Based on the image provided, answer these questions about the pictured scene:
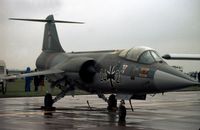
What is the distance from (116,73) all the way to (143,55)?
1212 millimetres

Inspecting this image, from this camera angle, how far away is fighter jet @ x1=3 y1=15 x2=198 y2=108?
12055 millimetres

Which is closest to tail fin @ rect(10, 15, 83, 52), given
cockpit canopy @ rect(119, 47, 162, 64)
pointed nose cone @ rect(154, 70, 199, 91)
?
cockpit canopy @ rect(119, 47, 162, 64)

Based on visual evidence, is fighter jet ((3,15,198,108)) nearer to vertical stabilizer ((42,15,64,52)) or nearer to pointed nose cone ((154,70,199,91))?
pointed nose cone ((154,70,199,91))

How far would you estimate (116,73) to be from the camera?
13750 mm

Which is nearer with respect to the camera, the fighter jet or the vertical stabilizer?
the fighter jet

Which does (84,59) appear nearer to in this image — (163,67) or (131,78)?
(131,78)

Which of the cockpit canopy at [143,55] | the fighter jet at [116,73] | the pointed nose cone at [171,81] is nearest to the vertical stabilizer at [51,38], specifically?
the fighter jet at [116,73]

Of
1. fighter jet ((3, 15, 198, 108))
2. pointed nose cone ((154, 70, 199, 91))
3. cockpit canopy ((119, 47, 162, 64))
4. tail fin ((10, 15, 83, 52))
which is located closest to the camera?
pointed nose cone ((154, 70, 199, 91))

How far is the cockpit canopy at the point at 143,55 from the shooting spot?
12.9 metres

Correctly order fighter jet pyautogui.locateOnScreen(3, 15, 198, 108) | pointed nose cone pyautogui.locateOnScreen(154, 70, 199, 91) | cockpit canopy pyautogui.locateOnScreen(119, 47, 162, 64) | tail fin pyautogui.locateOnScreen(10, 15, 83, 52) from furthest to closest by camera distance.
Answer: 1. tail fin pyautogui.locateOnScreen(10, 15, 83, 52)
2. cockpit canopy pyautogui.locateOnScreen(119, 47, 162, 64)
3. fighter jet pyautogui.locateOnScreen(3, 15, 198, 108)
4. pointed nose cone pyautogui.locateOnScreen(154, 70, 199, 91)

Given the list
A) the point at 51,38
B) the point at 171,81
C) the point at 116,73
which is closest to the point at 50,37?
the point at 51,38

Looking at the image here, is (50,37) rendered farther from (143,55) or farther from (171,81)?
(171,81)

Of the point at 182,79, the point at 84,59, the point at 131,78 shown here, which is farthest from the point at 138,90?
the point at 84,59

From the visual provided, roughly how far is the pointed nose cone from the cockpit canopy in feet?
2.68
